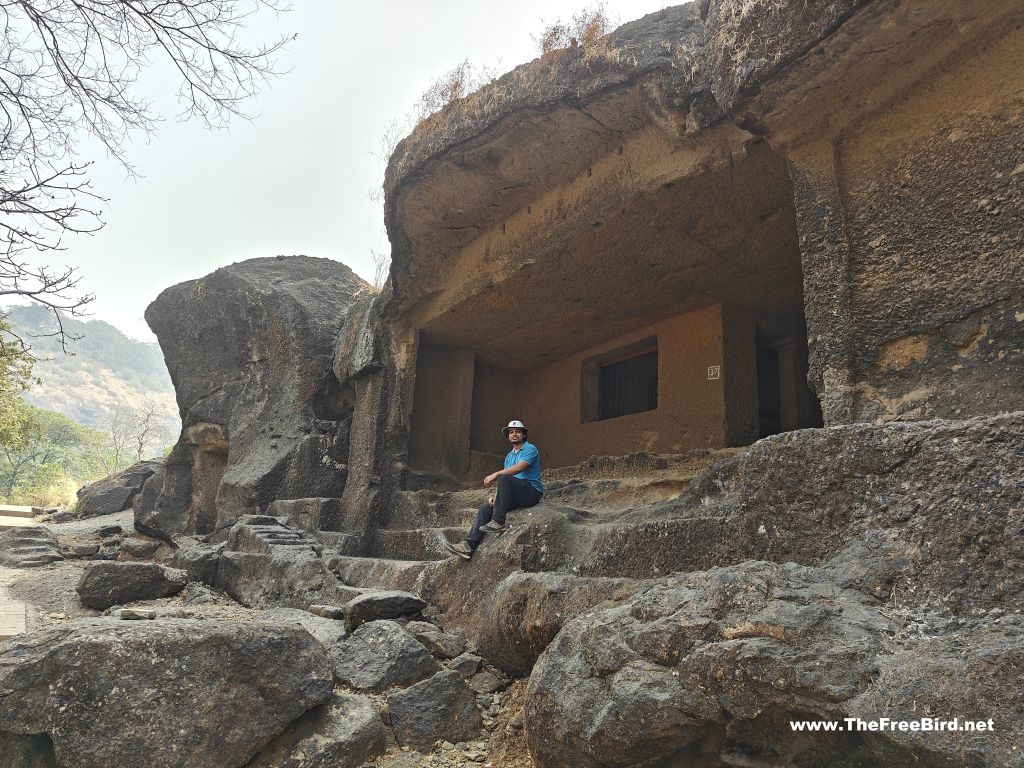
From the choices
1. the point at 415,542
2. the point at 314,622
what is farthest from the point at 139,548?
the point at 314,622

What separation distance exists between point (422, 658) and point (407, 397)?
15.1 ft

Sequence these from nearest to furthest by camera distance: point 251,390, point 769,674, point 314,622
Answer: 1. point 769,674
2. point 314,622
3. point 251,390

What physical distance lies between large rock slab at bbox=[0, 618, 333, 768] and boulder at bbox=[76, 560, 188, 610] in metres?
2.95

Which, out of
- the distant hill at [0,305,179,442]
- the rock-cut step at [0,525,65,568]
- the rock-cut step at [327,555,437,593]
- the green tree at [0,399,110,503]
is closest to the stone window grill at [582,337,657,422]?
the rock-cut step at [327,555,437,593]

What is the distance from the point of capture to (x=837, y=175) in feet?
11.3

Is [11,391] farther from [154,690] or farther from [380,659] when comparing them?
[154,690]

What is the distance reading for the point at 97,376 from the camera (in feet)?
281

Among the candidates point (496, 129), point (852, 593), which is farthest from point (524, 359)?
point (852, 593)

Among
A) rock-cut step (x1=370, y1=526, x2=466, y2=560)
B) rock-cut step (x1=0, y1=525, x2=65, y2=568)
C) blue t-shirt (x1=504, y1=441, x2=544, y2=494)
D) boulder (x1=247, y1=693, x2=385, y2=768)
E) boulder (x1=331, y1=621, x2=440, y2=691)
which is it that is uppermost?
blue t-shirt (x1=504, y1=441, x2=544, y2=494)

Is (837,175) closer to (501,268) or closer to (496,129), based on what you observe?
(496,129)

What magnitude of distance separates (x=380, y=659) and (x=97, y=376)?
9733cm

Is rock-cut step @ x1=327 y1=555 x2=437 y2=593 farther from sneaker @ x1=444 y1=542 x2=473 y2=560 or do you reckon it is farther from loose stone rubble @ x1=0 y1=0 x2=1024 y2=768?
sneaker @ x1=444 y1=542 x2=473 y2=560

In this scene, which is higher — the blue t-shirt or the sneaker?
the blue t-shirt

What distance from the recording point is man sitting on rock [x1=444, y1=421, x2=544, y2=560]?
177 inches
